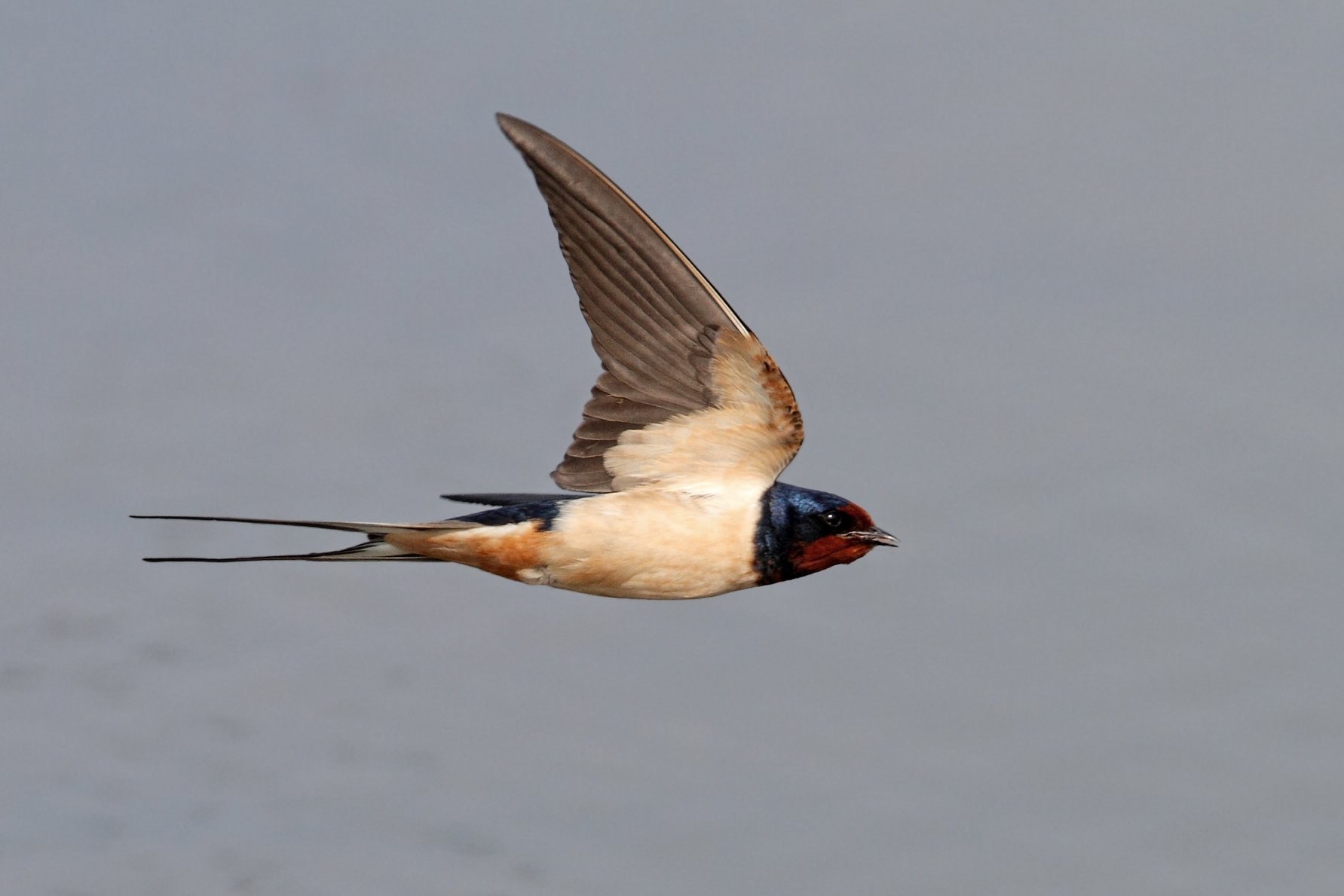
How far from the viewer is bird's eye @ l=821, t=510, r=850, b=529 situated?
18.4 feet

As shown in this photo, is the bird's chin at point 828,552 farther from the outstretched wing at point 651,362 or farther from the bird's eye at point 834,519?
the outstretched wing at point 651,362

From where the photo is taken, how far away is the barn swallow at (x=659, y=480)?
5.22 m

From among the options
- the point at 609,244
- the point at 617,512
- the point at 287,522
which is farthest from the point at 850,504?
the point at 287,522

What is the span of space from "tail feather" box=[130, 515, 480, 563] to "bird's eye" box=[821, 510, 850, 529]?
899mm

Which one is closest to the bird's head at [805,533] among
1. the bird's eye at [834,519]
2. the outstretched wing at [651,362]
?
the bird's eye at [834,519]

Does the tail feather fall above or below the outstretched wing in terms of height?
below

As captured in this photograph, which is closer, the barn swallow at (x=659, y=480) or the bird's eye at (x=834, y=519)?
the barn swallow at (x=659, y=480)

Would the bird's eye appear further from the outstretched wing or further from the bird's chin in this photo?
the outstretched wing

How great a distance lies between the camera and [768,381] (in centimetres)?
535

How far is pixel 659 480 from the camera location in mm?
5605

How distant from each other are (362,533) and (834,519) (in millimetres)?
1222

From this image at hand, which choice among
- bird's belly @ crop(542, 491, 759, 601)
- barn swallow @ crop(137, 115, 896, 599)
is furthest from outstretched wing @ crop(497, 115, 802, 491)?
bird's belly @ crop(542, 491, 759, 601)

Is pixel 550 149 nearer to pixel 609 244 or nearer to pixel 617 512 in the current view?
pixel 609 244

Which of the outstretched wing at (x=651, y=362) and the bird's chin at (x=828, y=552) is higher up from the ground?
the outstretched wing at (x=651, y=362)
